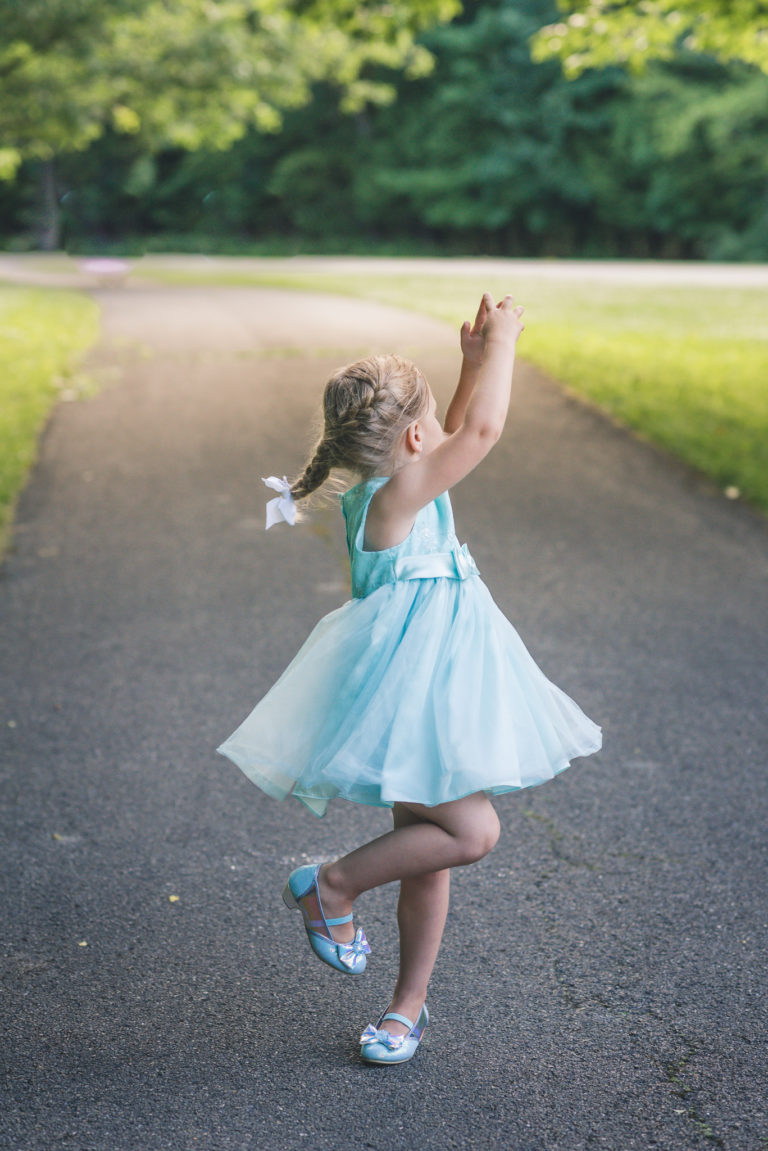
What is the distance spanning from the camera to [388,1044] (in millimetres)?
2584

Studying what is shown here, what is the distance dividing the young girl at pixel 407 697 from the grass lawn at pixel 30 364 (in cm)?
489

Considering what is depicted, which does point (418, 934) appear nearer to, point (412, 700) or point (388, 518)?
point (412, 700)

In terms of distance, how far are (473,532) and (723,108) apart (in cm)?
4054

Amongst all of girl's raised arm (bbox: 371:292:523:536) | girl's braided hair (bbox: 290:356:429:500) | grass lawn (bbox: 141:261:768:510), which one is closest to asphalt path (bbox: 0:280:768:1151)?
girl's raised arm (bbox: 371:292:523:536)

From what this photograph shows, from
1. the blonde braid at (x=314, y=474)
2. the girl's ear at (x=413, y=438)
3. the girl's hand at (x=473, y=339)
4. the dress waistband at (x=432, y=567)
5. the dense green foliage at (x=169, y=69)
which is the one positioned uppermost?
the dense green foliage at (x=169, y=69)

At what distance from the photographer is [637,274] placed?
32156 millimetres

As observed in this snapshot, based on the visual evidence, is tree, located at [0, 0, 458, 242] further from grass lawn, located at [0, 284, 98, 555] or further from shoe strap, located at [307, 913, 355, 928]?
shoe strap, located at [307, 913, 355, 928]

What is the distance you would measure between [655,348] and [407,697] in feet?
45.4

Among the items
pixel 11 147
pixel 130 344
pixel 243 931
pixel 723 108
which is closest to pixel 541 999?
pixel 243 931

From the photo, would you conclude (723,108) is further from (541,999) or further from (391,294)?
(541,999)

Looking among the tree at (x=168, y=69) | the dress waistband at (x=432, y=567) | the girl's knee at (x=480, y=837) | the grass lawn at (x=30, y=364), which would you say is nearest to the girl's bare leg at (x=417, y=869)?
the girl's knee at (x=480, y=837)

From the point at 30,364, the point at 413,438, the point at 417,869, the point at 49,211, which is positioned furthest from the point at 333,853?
the point at 49,211

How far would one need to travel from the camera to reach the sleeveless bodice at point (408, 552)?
2.56m

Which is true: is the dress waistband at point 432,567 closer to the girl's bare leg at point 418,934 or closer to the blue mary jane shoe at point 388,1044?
the girl's bare leg at point 418,934
